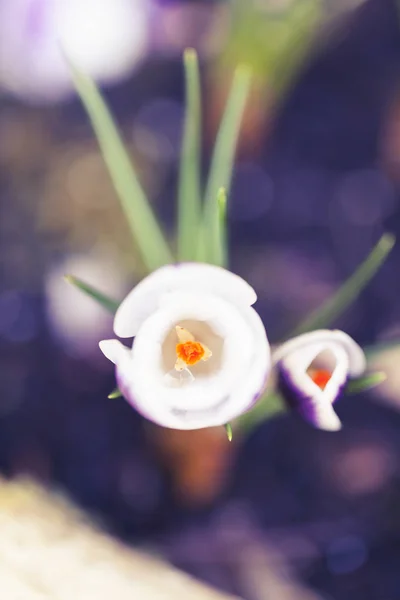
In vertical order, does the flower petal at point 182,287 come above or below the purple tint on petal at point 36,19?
below

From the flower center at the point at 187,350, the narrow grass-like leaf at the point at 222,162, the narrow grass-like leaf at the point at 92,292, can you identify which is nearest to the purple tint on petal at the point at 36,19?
the narrow grass-like leaf at the point at 222,162

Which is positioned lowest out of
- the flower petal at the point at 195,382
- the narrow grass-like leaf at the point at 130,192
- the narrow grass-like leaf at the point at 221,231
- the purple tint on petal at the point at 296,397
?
the flower petal at the point at 195,382

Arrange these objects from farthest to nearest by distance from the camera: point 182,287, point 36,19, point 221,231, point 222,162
Result: point 36,19, point 222,162, point 221,231, point 182,287

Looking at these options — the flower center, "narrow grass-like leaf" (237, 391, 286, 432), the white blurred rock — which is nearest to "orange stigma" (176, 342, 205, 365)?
the flower center

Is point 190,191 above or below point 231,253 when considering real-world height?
below

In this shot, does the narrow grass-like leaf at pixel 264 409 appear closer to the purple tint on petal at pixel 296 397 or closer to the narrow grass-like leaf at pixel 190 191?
the purple tint on petal at pixel 296 397

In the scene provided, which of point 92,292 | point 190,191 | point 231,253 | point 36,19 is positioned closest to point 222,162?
point 190,191

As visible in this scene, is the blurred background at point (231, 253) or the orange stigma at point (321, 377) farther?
the blurred background at point (231, 253)

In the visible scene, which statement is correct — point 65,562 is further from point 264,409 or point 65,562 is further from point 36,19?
point 36,19

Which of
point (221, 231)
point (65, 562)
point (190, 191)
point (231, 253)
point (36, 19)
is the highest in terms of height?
point (36, 19)
